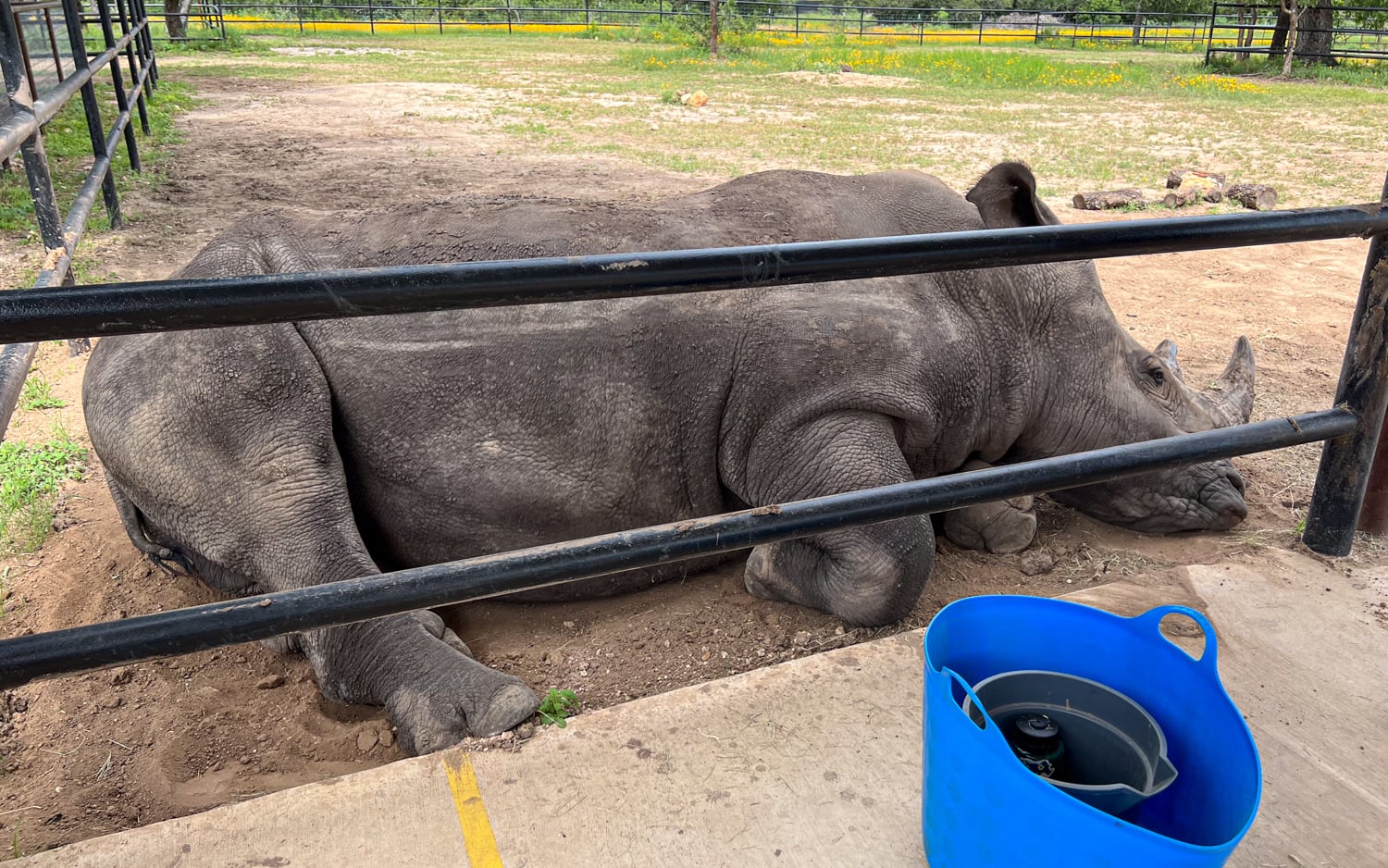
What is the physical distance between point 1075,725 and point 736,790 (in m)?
0.70

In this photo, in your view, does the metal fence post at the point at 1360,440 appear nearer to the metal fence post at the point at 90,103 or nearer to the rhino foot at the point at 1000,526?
the rhino foot at the point at 1000,526

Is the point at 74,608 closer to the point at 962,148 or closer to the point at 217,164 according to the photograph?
the point at 217,164

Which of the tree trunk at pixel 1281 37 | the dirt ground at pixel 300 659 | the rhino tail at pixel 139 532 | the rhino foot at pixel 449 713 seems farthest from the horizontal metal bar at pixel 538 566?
the tree trunk at pixel 1281 37

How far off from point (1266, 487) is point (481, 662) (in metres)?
3.36

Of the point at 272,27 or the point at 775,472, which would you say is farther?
the point at 272,27

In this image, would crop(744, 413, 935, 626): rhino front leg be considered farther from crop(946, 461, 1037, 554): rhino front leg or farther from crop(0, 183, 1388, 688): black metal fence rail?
crop(0, 183, 1388, 688): black metal fence rail

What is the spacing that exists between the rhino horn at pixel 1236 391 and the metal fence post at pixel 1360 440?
47.4 inches

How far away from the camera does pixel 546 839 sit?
1935 mm

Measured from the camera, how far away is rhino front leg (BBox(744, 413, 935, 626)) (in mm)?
3191

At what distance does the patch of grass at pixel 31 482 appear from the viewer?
3785mm

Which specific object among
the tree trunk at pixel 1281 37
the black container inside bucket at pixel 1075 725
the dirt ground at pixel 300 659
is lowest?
the dirt ground at pixel 300 659

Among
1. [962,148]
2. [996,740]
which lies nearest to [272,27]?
[962,148]

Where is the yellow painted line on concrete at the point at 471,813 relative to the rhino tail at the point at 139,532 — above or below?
above

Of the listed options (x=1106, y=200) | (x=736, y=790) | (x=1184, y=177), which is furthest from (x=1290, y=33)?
(x=736, y=790)
